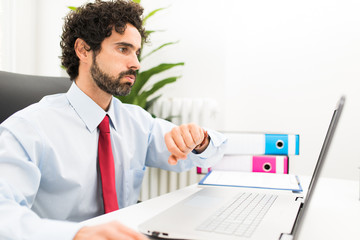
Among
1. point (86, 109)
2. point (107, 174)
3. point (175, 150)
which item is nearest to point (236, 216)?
point (175, 150)

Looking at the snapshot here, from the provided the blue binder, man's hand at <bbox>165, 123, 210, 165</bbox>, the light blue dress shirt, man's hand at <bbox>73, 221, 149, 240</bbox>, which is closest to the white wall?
the blue binder

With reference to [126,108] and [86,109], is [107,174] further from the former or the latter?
[126,108]

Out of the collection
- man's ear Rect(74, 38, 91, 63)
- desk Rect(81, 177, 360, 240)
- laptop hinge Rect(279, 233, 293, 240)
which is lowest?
desk Rect(81, 177, 360, 240)

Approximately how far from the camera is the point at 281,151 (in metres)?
1.29

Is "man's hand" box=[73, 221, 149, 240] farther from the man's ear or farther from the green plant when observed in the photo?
the green plant

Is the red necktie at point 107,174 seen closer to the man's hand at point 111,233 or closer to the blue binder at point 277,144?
the man's hand at point 111,233

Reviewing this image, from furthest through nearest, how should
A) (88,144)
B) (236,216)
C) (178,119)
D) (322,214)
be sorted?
(178,119) < (88,144) < (322,214) < (236,216)

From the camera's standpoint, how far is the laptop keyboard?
54cm

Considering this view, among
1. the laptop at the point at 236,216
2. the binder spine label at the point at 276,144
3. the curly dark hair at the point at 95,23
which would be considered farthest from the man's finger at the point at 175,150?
the binder spine label at the point at 276,144

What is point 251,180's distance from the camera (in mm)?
1056

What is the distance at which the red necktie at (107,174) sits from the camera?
33.7 inches

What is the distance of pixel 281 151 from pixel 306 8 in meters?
0.81

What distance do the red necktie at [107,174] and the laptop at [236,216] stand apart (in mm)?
223

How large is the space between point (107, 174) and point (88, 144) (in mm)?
107
